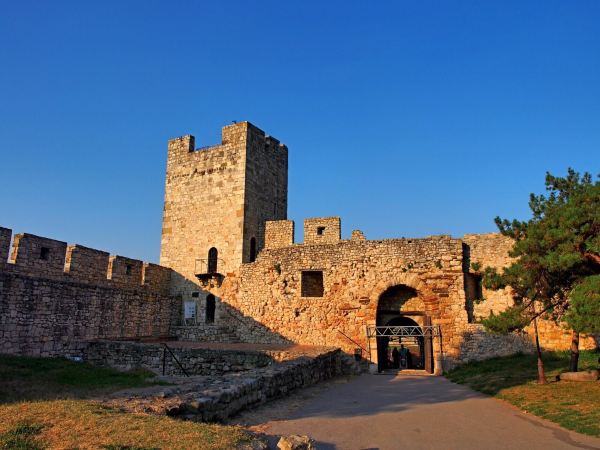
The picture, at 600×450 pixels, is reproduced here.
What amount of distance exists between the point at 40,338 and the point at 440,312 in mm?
13648

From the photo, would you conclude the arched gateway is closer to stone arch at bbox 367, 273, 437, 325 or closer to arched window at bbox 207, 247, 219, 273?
stone arch at bbox 367, 273, 437, 325

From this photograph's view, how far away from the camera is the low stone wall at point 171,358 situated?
1487 cm

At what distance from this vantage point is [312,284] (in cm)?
2014

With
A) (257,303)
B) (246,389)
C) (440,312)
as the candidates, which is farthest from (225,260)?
(246,389)

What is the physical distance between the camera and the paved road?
699 centimetres

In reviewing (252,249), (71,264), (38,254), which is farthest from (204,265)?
(38,254)

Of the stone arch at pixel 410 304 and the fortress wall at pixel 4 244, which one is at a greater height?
the fortress wall at pixel 4 244

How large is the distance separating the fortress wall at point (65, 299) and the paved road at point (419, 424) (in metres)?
9.54

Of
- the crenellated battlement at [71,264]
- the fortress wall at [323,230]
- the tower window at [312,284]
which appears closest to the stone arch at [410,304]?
the tower window at [312,284]

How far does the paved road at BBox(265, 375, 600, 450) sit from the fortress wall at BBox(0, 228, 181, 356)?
31.3 feet

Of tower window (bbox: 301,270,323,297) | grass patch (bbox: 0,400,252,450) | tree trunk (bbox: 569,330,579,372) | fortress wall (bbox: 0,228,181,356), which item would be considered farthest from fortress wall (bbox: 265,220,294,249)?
grass patch (bbox: 0,400,252,450)

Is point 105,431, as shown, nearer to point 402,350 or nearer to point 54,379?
point 54,379

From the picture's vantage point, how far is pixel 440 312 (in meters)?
17.0

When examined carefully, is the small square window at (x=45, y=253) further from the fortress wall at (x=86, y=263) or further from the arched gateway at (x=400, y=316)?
the arched gateway at (x=400, y=316)
